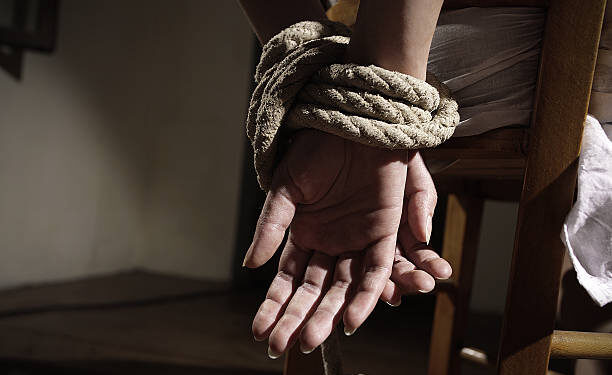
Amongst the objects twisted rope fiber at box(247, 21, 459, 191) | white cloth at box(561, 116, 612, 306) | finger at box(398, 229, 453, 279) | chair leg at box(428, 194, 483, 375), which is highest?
twisted rope fiber at box(247, 21, 459, 191)

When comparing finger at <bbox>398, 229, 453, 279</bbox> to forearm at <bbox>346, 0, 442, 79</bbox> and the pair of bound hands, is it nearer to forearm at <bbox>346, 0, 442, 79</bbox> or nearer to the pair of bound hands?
the pair of bound hands

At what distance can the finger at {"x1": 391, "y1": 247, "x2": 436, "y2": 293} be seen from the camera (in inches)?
19.1

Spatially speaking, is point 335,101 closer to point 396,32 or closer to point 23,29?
point 396,32

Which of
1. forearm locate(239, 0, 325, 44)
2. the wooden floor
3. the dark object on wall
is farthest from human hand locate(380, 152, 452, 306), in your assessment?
the dark object on wall

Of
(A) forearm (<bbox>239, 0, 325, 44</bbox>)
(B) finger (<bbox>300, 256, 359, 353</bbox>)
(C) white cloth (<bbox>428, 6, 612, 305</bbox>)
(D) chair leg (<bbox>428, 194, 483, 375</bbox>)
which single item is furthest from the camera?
(D) chair leg (<bbox>428, 194, 483, 375</bbox>)

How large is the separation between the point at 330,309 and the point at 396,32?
9.9 inches

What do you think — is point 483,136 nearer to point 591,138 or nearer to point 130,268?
point 591,138

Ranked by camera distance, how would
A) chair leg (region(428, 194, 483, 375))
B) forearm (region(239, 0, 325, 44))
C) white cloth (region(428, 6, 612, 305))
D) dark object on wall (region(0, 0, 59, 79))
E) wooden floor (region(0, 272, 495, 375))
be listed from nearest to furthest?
white cloth (region(428, 6, 612, 305)), forearm (region(239, 0, 325, 44)), chair leg (region(428, 194, 483, 375)), wooden floor (region(0, 272, 495, 375)), dark object on wall (region(0, 0, 59, 79))

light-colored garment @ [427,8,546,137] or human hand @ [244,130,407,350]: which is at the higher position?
light-colored garment @ [427,8,546,137]

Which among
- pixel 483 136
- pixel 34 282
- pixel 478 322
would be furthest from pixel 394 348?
pixel 34 282

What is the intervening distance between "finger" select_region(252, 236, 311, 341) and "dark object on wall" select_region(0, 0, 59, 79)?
5.29 ft

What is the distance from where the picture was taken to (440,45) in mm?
613

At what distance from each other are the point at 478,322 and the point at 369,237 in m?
1.53

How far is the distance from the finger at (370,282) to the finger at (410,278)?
16 mm
